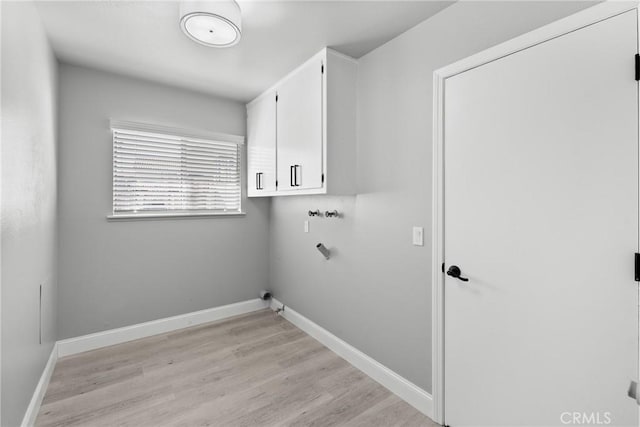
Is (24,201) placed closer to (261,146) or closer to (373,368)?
(261,146)

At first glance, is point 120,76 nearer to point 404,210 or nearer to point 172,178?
point 172,178

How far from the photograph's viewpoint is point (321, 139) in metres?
2.17

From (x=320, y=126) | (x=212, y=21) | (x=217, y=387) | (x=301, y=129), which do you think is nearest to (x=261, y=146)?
(x=301, y=129)

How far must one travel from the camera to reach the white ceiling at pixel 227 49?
1.72m

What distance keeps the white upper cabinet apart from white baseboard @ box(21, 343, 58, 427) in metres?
2.10

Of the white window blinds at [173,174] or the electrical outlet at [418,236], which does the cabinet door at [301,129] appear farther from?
the white window blinds at [173,174]

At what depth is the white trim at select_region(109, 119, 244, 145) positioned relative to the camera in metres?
2.66

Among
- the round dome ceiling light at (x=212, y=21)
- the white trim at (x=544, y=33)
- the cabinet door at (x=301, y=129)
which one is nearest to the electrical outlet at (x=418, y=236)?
the cabinet door at (x=301, y=129)

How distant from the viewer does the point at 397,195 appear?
1974 millimetres

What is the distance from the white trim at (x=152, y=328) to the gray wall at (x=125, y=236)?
61 mm

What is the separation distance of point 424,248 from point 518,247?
521 millimetres

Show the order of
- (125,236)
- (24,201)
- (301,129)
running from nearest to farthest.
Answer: (24,201)
(301,129)
(125,236)

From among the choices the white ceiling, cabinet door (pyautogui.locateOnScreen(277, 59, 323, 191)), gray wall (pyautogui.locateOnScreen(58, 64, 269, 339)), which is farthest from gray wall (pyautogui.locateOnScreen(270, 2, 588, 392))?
gray wall (pyautogui.locateOnScreen(58, 64, 269, 339))

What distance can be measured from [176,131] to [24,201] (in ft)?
5.24
